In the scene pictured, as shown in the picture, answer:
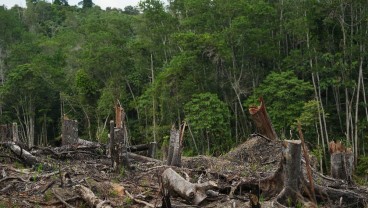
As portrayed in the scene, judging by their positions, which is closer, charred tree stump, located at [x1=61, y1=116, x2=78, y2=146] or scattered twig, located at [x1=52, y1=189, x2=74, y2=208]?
scattered twig, located at [x1=52, y1=189, x2=74, y2=208]

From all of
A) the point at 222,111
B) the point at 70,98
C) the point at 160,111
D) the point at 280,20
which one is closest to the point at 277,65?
the point at 280,20

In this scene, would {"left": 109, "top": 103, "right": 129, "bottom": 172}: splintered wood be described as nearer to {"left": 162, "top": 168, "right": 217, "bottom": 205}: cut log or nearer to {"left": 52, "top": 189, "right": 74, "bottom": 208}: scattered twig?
{"left": 162, "top": 168, "right": 217, "bottom": 205}: cut log

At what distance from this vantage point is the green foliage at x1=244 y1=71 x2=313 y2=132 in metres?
25.8

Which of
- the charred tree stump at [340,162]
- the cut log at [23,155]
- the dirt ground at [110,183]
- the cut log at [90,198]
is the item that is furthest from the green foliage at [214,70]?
the cut log at [90,198]

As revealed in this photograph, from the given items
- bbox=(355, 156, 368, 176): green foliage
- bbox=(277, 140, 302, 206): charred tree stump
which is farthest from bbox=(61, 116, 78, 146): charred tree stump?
bbox=(355, 156, 368, 176): green foliage

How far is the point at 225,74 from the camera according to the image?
3120cm

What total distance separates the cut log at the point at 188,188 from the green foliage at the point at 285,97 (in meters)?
17.8

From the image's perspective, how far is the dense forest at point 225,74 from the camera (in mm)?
26453

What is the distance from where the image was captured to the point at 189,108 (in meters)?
28.9

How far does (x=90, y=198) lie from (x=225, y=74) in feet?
78.9

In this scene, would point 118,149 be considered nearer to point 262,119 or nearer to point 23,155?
point 23,155

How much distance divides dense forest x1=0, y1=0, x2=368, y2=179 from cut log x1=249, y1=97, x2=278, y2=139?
8530 millimetres

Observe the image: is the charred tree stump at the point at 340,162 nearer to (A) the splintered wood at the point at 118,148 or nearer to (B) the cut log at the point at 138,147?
(A) the splintered wood at the point at 118,148

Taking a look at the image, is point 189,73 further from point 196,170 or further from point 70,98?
point 196,170
